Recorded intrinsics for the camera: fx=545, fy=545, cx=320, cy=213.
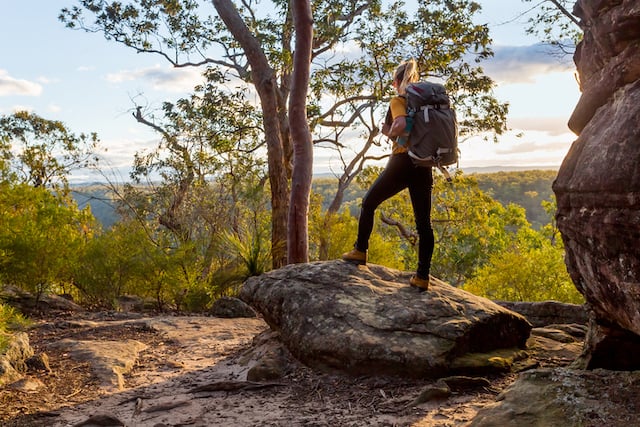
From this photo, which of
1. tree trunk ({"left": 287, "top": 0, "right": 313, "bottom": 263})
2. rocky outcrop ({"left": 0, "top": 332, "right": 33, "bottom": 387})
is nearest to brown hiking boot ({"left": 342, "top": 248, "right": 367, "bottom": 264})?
tree trunk ({"left": 287, "top": 0, "right": 313, "bottom": 263})

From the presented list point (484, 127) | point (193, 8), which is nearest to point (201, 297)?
point (193, 8)

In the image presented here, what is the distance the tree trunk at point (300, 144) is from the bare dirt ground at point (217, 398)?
240 centimetres

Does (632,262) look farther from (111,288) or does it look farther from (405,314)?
(111,288)

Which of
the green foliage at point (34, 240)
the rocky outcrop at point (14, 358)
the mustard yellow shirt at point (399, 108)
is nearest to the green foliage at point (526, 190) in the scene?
the green foliage at point (34, 240)

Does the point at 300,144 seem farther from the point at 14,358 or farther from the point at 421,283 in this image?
the point at 14,358

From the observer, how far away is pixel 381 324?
183 inches

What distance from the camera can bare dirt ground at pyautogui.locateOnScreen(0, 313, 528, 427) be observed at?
3.71m

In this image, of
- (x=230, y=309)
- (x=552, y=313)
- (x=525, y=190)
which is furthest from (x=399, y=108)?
(x=525, y=190)

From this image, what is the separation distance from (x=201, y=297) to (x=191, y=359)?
3.79m

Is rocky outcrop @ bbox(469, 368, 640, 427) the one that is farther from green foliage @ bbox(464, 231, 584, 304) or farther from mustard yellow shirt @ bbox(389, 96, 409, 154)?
green foliage @ bbox(464, 231, 584, 304)

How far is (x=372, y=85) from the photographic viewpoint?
631 inches

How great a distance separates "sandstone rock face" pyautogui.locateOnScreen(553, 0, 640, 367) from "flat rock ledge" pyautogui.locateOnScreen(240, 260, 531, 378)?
1.23 metres

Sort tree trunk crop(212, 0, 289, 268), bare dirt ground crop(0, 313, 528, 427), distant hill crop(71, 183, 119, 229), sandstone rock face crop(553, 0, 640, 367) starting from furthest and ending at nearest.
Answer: distant hill crop(71, 183, 119, 229)
tree trunk crop(212, 0, 289, 268)
bare dirt ground crop(0, 313, 528, 427)
sandstone rock face crop(553, 0, 640, 367)

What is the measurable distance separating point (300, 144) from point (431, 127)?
417 centimetres
